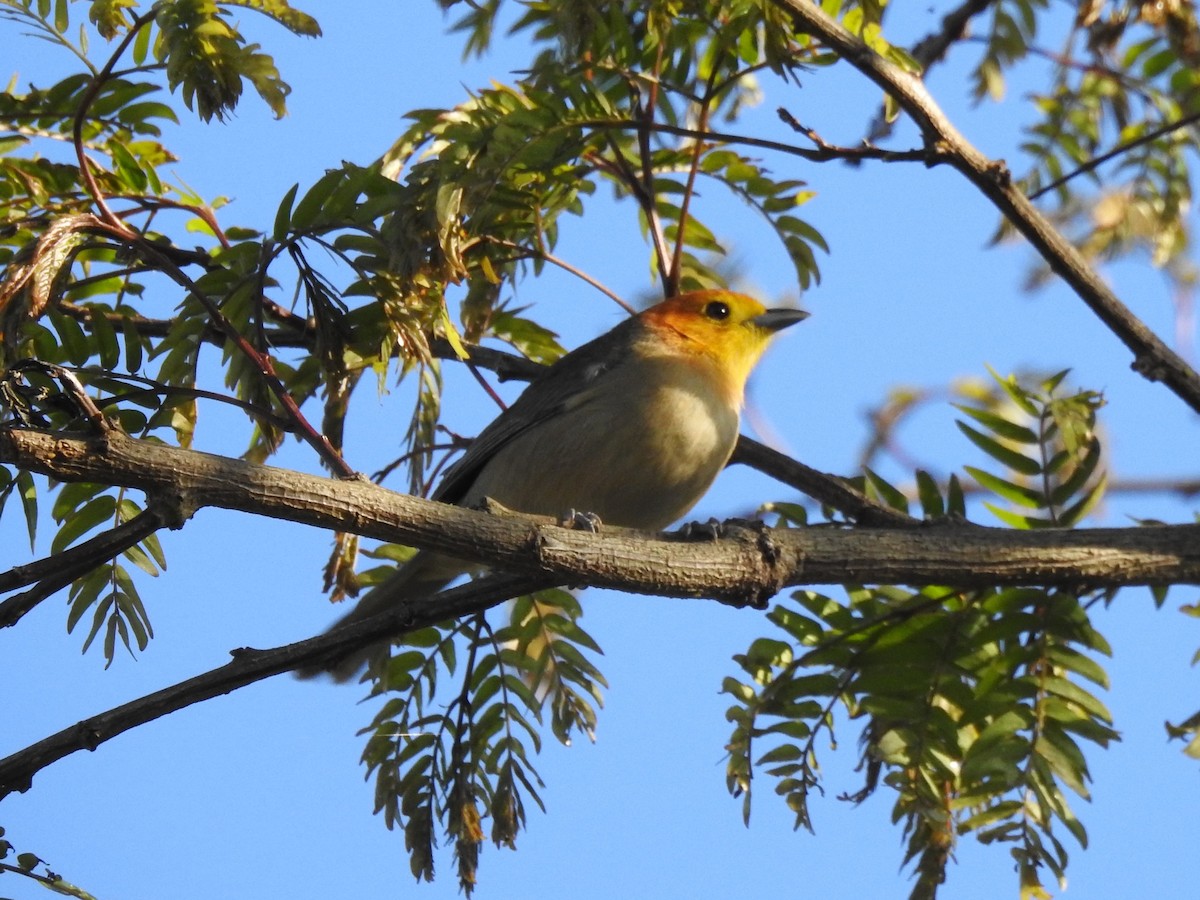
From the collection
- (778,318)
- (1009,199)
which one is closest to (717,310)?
(778,318)

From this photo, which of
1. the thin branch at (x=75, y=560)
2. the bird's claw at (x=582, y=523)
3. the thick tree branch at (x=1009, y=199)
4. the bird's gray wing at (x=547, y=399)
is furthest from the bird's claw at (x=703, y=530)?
the bird's gray wing at (x=547, y=399)

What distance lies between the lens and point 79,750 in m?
3.24

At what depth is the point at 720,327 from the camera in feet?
20.2

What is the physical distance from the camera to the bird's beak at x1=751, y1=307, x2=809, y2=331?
20.5 feet

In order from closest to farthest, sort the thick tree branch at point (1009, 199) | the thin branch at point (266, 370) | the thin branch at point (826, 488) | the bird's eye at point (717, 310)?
the thin branch at point (266, 370)
the thick tree branch at point (1009, 199)
the thin branch at point (826, 488)
the bird's eye at point (717, 310)

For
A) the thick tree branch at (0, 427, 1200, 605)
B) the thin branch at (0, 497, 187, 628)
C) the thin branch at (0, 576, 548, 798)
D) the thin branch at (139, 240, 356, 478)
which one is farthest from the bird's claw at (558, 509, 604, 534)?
the thin branch at (0, 497, 187, 628)

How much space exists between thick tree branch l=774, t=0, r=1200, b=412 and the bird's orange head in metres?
1.77

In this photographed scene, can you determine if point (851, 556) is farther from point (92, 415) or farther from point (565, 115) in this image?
point (92, 415)

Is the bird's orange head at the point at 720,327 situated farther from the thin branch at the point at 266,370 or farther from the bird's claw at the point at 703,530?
the thin branch at the point at 266,370

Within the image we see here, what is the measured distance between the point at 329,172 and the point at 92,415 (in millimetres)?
1518

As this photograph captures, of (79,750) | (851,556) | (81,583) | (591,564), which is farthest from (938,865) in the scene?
(81,583)

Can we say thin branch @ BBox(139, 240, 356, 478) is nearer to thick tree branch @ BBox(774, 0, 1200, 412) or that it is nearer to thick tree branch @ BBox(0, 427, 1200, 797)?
thick tree branch @ BBox(0, 427, 1200, 797)

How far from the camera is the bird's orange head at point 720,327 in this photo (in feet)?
19.6

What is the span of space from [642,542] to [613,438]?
1524 millimetres
